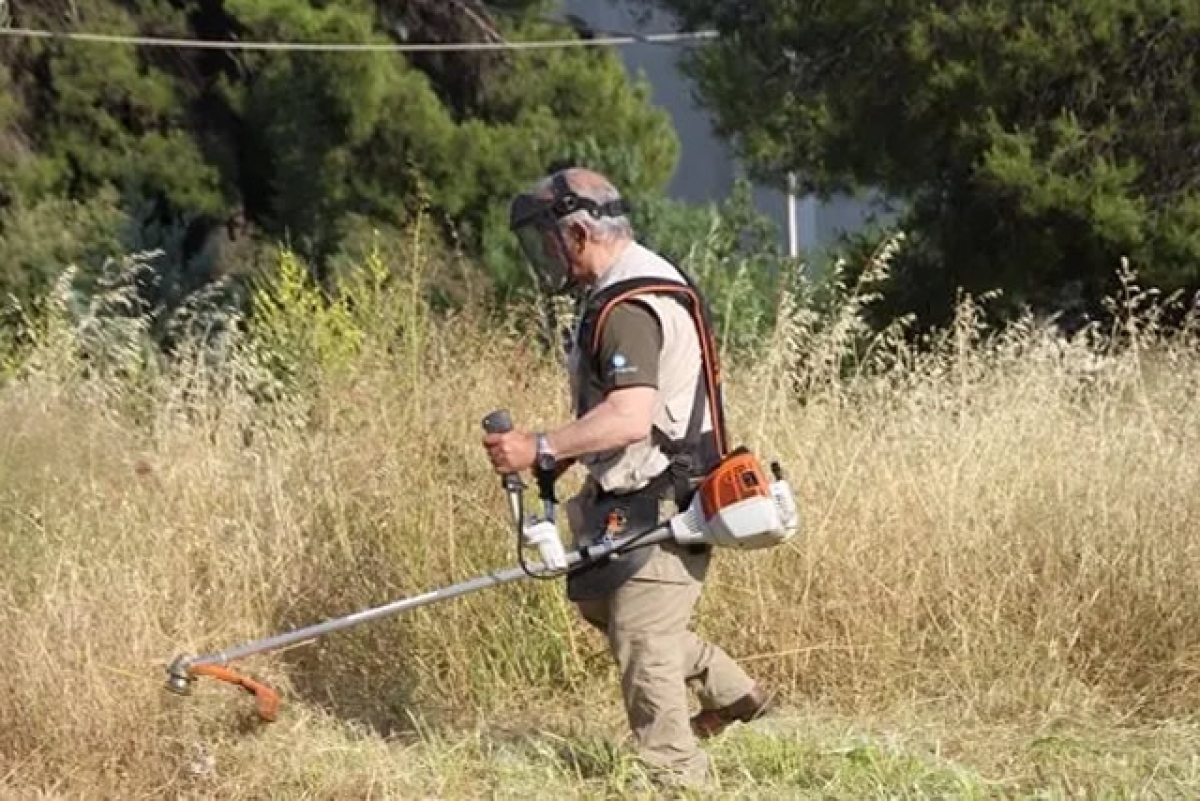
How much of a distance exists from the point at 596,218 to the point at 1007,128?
785 cm

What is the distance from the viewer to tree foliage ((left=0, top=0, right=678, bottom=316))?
1619cm

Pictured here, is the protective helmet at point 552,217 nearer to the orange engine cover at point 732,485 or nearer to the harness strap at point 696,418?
the harness strap at point 696,418

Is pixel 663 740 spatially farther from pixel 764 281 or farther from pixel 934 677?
pixel 764 281

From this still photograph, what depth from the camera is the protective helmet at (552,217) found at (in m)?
4.91

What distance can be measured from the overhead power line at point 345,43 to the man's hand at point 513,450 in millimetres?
11503

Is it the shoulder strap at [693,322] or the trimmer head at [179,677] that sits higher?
the shoulder strap at [693,322]

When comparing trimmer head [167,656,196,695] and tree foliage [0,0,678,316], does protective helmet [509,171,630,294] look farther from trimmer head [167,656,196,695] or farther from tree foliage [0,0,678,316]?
tree foliage [0,0,678,316]

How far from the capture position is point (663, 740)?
498 cm

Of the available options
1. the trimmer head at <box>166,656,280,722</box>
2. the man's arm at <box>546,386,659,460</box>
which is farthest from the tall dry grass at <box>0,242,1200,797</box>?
the man's arm at <box>546,386,659,460</box>

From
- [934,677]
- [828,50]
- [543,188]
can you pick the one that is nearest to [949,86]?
[828,50]

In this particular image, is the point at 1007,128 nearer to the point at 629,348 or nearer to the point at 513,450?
the point at 629,348

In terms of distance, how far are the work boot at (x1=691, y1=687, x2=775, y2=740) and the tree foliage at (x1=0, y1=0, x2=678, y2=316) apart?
10.4 m

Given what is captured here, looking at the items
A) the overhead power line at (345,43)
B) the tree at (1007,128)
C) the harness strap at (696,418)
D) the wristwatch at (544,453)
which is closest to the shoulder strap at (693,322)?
the harness strap at (696,418)

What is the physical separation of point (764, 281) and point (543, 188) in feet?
25.9
